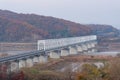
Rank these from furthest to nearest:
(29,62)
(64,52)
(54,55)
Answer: (64,52) → (54,55) → (29,62)

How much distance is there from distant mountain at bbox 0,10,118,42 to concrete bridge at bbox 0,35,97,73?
21.6 ft

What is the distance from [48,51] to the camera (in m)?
32.3

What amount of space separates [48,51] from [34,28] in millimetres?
20046

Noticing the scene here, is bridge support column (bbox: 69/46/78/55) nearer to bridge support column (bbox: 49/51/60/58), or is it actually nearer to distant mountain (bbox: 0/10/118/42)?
bridge support column (bbox: 49/51/60/58)

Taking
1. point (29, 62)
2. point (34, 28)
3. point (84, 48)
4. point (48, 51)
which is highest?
point (34, 28)

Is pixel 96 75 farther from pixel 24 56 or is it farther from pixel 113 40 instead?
pixel 113 40

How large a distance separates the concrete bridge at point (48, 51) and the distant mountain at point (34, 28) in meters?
6.59

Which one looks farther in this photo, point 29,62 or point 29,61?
point 29,61

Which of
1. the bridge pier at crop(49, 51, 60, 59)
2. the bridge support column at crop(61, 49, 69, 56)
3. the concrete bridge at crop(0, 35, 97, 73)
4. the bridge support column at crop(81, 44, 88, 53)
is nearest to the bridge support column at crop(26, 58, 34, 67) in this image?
the concrete bridge at crop(0, 35, 97, 73)

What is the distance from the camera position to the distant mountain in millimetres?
49625

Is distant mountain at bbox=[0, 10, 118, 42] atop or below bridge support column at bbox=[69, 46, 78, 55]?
atop

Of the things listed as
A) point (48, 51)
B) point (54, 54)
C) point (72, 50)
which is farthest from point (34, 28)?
point (48, 51)

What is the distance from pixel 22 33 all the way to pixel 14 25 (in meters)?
1.96

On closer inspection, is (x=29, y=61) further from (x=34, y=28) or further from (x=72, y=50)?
(x=34, y=28)
